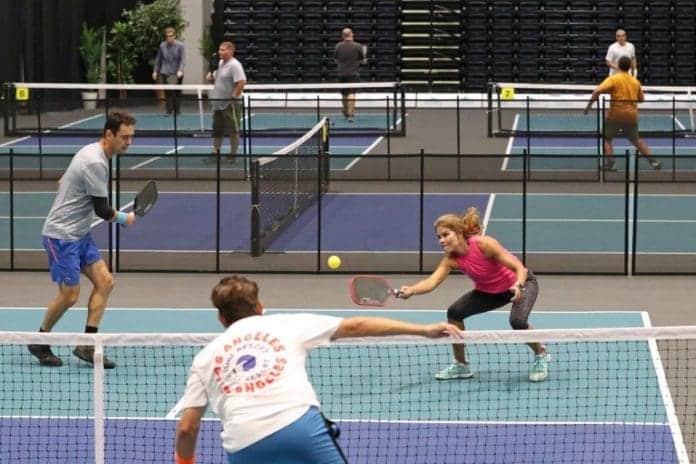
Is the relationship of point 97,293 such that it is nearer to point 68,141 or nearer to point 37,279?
point 37,279

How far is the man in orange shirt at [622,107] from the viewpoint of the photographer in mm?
25344

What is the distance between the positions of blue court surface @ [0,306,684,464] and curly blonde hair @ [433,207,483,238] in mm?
1164

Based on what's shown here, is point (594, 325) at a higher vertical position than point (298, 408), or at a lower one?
lower

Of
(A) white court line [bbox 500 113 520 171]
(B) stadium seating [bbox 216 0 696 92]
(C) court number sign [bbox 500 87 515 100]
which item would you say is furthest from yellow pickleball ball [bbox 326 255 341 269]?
(B) stadium seating [bbox 216 0 696 92]

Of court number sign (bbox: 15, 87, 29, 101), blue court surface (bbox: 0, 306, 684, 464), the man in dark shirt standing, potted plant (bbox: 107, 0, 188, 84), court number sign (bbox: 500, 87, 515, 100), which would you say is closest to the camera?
blue court surface (bbox: 0, 306, 684, 464)

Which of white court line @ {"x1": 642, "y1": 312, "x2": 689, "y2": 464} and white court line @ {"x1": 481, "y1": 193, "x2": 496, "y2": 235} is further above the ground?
white court line @ {"x1": 481, "y1": 193, "x2": 496, "y2": 235}

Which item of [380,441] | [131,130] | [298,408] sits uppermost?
[131,130]

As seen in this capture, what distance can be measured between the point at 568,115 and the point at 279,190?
11.6m

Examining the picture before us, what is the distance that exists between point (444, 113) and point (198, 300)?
20731 millimetres

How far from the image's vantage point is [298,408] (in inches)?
257

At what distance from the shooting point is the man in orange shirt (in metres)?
25.3

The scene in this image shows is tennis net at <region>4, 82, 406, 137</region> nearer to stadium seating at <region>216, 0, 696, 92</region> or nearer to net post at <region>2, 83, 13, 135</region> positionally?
net post at <region>2, 83, 13, 135</region>

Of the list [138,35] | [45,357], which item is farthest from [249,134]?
[45,357]

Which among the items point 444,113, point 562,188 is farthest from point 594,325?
point 444,113
